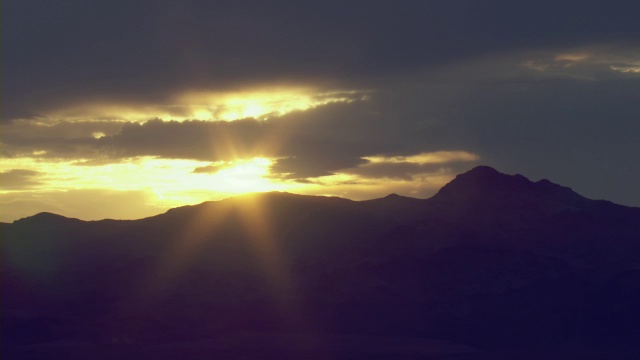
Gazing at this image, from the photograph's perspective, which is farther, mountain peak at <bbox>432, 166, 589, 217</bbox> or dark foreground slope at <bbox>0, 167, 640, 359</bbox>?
mountain peak at <bbox>432, 166, 589, 217</bbox>

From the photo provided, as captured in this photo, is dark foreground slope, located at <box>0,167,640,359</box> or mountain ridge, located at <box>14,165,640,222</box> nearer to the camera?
dark foreground slope, located at <box>0,167,640,359</box>

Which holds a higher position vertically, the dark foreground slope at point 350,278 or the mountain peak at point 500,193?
the mountain peak at point 500,193

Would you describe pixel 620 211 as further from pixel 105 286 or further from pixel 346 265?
pixel 105 286

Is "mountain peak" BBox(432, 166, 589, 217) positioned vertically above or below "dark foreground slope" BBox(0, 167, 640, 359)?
above

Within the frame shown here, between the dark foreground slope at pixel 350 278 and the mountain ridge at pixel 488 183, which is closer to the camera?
the dark foreground slope at pixel 350 278

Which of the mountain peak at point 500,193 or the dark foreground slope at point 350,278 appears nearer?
the dark foreground slope at point 350,278

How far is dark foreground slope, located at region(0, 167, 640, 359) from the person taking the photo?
154 m

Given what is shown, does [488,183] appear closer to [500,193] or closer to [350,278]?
[500,193]

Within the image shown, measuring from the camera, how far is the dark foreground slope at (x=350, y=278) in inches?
6063

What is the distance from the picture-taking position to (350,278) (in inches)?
6604

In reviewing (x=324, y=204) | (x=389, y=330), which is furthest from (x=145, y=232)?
(x=389, y=330)

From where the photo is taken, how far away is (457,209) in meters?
183

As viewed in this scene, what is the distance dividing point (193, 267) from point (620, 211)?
7276 centimetres

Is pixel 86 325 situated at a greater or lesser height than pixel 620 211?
lesser
